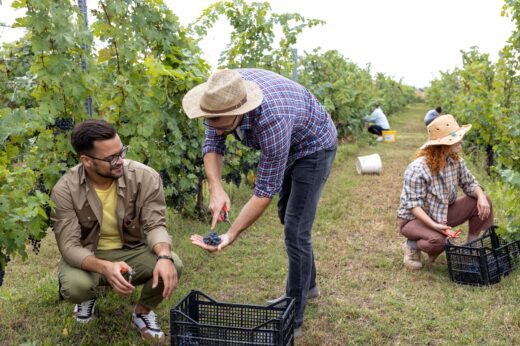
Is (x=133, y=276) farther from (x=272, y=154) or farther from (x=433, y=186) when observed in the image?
(x=433, y=186)

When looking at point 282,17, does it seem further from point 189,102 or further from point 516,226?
point 189,102

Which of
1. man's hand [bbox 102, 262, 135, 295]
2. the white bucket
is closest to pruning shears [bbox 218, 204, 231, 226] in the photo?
man's hand [bbox 102, 262, 135, 295]

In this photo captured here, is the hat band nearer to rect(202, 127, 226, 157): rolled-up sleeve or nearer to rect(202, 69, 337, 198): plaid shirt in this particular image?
rect(202, 69, 337, 198): plaid shirt

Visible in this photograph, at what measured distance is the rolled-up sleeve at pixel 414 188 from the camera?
4.43 m

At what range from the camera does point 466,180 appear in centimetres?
457

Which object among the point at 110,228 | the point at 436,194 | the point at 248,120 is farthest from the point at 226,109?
the point at 436,194

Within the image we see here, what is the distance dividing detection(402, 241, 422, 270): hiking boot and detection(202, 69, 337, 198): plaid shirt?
1647 mm

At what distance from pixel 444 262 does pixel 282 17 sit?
449 centimetres

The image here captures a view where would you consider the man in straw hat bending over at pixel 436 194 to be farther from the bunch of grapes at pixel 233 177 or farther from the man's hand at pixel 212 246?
the bunch of grapes at pixel 233 177

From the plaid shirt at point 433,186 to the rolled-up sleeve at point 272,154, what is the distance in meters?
1.89

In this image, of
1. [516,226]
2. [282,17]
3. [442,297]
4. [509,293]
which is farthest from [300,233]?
[282,17]

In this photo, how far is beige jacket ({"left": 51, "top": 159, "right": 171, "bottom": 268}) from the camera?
3.14 m

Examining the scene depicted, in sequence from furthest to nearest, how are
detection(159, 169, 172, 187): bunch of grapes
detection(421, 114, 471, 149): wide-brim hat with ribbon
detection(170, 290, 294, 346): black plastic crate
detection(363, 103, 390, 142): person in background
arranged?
detection(363, 103, 390, 142): person in background
detection(159, 169, 172, 187): bunch of grapes
detection(421, 114, 471, 149): wide-brim hat with ribbon
detection(170, 290, 294, 346): black plastic crate

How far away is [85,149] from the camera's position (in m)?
3.09
